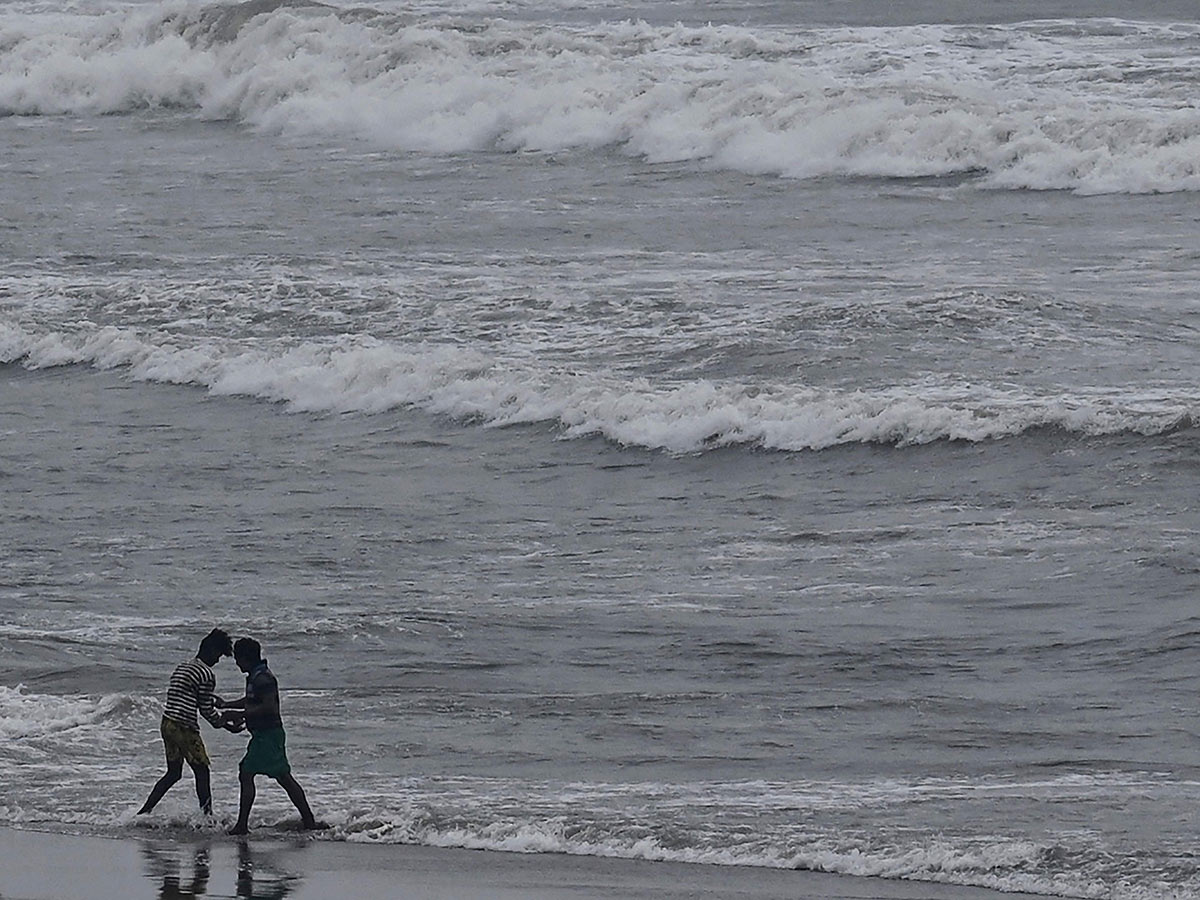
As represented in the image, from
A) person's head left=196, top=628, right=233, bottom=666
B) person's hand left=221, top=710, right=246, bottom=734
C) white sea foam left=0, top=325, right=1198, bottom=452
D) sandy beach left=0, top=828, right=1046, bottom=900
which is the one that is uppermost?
white sea foam left=0, top=325, right=1198, bottom=452

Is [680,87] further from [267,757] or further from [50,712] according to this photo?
[267,757]

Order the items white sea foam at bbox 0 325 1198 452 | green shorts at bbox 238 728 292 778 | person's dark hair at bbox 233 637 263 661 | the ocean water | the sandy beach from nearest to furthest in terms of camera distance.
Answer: the sandy beach
green shorts at bbox 238 728 292 778
person's dark hair at bbox 233 637 263 661
the ocean water
white sea foam at bbox 0 325 1198 452

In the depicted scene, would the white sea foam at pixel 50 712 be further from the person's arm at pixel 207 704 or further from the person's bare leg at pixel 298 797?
the person's bare leg at pixel 298 797

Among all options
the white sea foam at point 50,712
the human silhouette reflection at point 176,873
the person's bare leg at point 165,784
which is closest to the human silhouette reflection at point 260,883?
the human silhouette reflection at point 176,873

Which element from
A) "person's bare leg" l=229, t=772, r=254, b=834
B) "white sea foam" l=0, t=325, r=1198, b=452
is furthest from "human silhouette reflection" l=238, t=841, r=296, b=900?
"white sea foam" l=0, t=325, r=1198, b=452

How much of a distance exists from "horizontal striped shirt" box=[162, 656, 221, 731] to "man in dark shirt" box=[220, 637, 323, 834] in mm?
284

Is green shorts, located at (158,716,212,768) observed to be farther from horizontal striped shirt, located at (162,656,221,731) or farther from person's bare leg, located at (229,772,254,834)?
person's bare leg, located at (229,772,254,834)

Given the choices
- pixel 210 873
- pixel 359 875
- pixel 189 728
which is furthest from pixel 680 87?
pixel 210 873

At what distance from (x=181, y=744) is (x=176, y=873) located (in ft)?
3.93

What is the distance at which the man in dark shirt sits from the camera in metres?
10.6

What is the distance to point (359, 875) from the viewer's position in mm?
9867

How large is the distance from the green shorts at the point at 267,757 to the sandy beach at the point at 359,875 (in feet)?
1.06

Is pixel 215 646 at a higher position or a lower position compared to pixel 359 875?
higher

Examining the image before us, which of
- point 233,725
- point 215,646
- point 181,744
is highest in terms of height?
point 215,646
